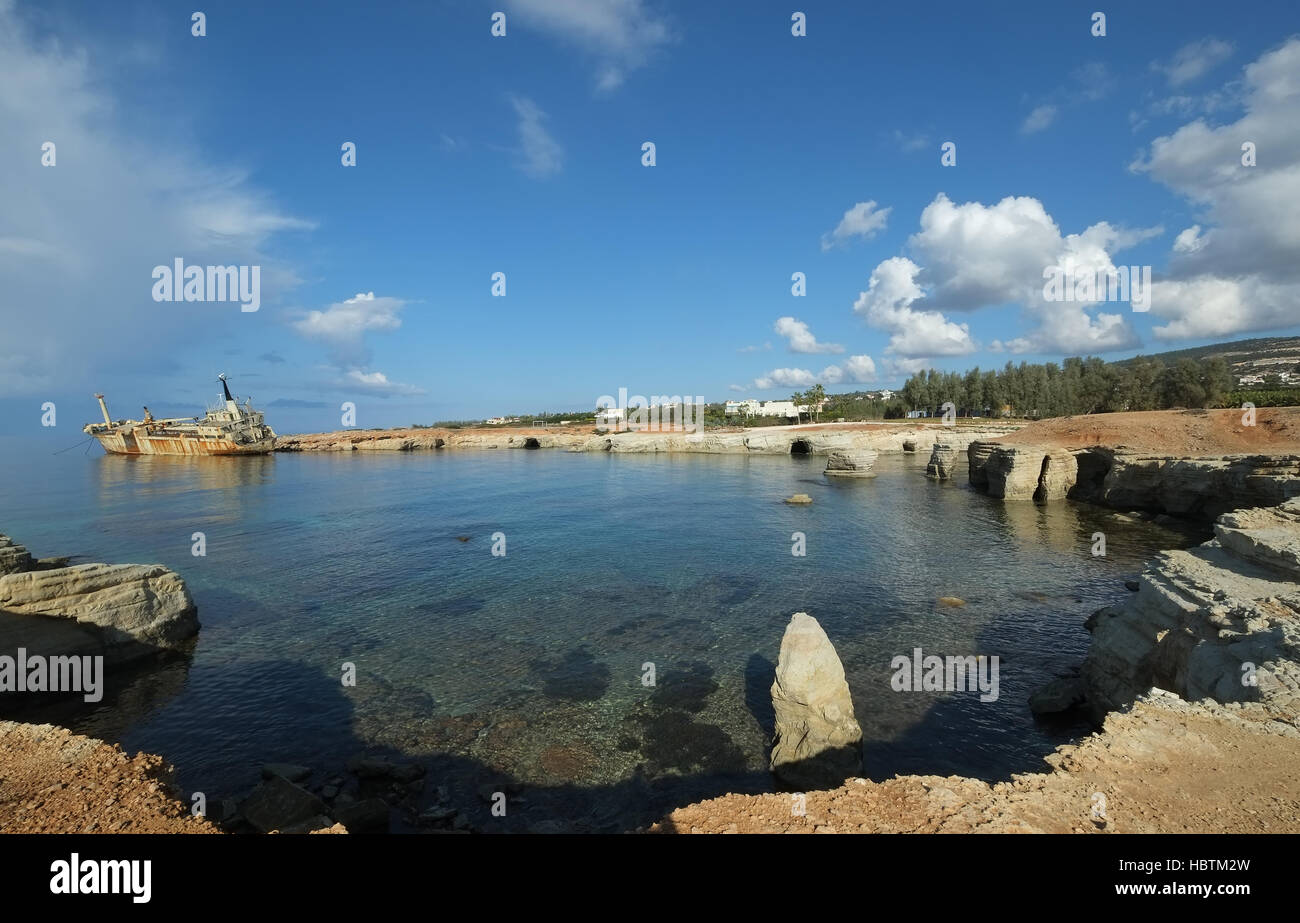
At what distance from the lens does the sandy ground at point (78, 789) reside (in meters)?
7.52

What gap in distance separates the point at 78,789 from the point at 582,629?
15.6m

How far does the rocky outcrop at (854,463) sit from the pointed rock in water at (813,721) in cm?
5584

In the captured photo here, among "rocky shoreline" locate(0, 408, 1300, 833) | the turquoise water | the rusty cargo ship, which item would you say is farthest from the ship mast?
"rocky shoreline" locate(0, 408, 1300, 833)

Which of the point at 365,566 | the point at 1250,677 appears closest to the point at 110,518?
the point at 365,566

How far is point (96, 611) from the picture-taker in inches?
727

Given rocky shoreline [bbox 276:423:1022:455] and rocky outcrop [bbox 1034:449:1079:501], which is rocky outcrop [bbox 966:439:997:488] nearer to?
rocky outcrop [bbox 1034:449:1079:501]

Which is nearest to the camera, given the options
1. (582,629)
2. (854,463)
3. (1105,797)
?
(1105,797)

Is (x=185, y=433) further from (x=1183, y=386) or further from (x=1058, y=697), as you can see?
(x=1183, y=386)

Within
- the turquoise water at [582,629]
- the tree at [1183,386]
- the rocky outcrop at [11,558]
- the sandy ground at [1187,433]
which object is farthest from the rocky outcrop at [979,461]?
the rocky outcrop at [11,558]

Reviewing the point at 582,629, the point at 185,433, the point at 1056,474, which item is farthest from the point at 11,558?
the point at 185,433

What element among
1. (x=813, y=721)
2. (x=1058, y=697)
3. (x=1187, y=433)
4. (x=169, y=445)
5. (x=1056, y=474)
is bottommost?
(x=1058, y=697)

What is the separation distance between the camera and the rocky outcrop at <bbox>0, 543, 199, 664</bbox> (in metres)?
16.9

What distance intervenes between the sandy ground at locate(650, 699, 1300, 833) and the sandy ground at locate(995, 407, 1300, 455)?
40.2m
